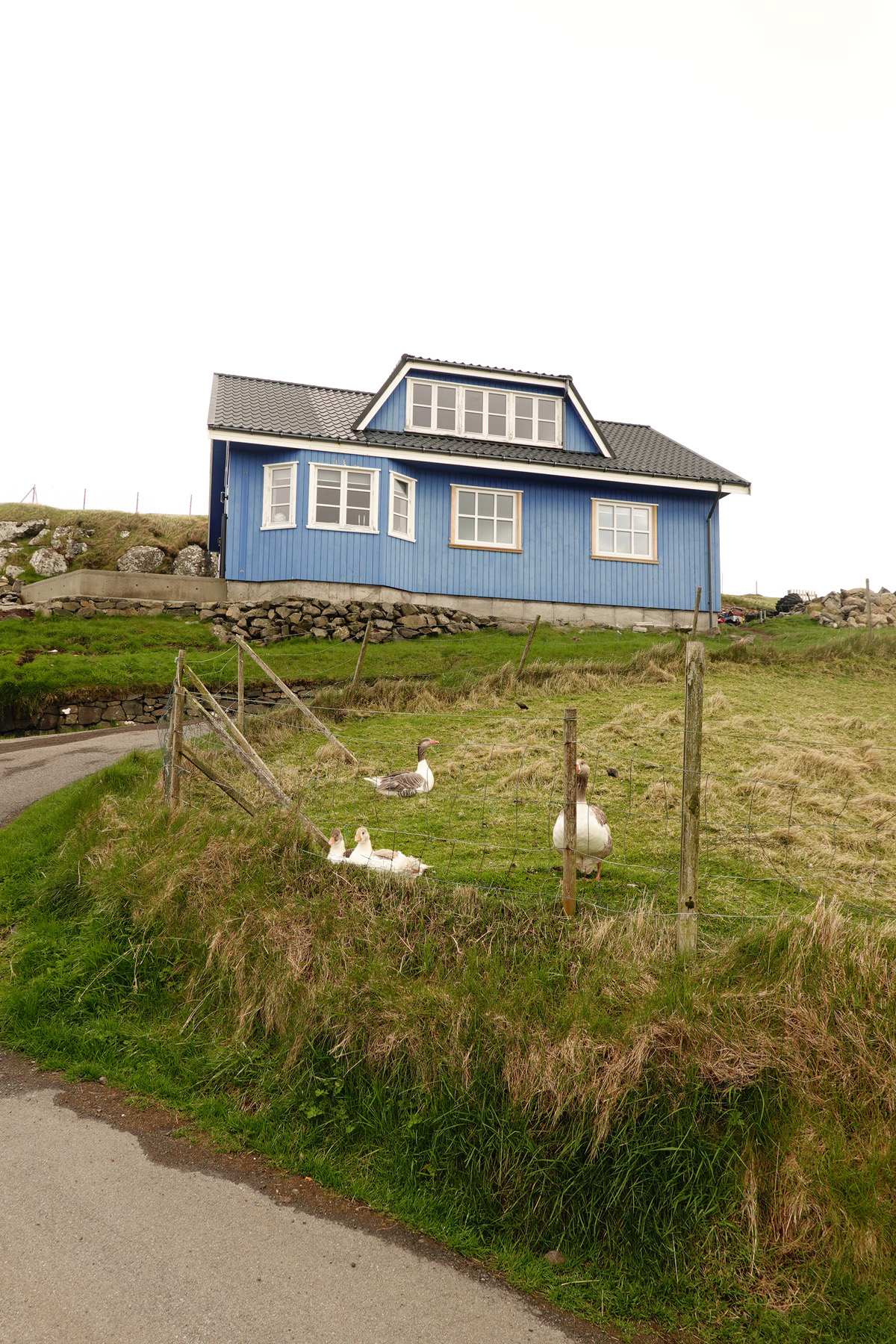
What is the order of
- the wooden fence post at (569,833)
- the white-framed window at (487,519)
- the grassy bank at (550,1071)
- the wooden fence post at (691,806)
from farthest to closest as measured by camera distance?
1. the white-framed window at (487,519)
2. the wooden fence post at (569,833)
3. the wooden fence post at (691,806)
4. the grassy bank at (550,1071)

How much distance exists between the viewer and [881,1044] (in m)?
5.30

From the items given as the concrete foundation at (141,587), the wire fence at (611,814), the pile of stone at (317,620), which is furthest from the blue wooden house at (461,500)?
the wire fence at (611,814)

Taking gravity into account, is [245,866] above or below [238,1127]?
above

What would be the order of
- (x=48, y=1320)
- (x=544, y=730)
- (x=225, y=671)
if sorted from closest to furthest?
(x=48, y=1320) < (x=544, y=730) < (x=225, y=671)

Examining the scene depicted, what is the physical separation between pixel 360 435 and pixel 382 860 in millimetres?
18340

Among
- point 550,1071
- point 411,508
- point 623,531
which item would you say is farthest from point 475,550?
point 550,1071

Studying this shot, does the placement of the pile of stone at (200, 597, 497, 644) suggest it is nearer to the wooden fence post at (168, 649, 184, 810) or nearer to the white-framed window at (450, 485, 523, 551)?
Answer: the white-framed window at (450, 485, 523, 551)

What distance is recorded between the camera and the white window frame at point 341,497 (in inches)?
908

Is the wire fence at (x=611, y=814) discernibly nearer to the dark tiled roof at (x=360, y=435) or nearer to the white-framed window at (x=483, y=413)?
the dark tiled roof at (x=360, y=435)

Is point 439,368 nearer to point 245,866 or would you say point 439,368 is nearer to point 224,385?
point 224,385

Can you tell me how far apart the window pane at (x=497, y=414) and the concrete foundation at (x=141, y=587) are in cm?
869

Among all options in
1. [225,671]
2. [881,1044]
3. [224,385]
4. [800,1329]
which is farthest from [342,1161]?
[224,385]

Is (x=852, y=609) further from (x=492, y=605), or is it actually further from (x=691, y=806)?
(x=691, y=806)

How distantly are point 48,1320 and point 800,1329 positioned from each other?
3517mm
